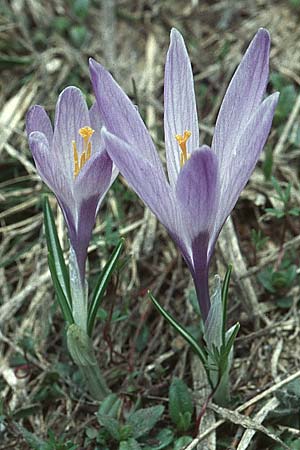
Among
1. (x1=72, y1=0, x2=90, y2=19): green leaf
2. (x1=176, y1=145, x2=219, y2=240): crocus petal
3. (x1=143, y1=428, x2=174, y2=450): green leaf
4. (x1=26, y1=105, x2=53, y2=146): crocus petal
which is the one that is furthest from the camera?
(x1=72, y1=0, x2=90, y2=19): green leaf

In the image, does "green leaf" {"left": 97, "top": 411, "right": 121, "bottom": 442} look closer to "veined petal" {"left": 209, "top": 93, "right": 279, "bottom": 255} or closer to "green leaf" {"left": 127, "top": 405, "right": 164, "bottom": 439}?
"green leaf" {"left": 127, "top": 405, "right": 164, "bottom": 439}

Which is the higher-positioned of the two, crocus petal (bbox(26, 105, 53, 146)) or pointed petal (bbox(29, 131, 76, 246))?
crocus petal (bbox(26, 105, 53, 146))

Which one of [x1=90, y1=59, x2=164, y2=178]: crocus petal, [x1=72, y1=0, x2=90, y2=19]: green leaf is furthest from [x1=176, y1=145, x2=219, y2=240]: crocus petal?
[x1=72, y1=0, x2=90, y2=19]: green leaf

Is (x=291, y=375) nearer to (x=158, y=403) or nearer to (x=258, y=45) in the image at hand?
(x=158, y=403)

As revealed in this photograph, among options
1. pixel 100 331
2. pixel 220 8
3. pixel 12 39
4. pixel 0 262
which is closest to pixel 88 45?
pixel 12 39

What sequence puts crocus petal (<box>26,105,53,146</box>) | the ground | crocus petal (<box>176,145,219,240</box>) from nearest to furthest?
crocus petal (<box>176,145,219,240</box>)
crocus petal (<box>26,105,53,146</box>)
the ground

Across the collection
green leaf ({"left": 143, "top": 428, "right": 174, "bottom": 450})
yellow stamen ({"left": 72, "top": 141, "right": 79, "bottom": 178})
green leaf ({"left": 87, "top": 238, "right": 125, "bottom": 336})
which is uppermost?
yellow stamen ({"left": 72, "top": 141, "right": 79, "bottom": 178})

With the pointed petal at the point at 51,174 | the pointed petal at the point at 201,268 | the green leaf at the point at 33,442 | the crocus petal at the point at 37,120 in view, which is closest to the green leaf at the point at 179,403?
the pointed petal at the point at 201,268
